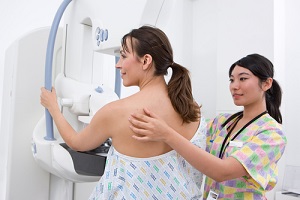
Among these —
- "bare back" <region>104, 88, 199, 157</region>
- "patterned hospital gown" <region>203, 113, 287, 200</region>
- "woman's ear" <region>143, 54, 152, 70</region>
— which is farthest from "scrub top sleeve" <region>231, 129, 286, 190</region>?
"woman's ear" <region>143, 54, 152, 70</region>

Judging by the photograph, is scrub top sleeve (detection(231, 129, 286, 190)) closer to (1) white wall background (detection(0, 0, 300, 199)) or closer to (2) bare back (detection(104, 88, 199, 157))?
(2) bare back (detection(104, 88, 199, 157))

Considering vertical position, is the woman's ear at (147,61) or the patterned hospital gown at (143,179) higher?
the woman's ear at (147,61)

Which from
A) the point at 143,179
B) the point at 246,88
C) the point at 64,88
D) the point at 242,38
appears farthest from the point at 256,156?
the point at 242,38

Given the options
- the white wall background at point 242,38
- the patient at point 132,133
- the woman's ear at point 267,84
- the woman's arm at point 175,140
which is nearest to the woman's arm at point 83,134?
the patient at point 132,133

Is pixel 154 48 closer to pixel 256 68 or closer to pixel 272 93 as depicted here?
pixel 256 68

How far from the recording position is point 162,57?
0.98m

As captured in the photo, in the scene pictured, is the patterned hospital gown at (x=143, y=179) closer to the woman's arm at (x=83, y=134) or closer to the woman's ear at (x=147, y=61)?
the woman's arm at (x=83, y=134)

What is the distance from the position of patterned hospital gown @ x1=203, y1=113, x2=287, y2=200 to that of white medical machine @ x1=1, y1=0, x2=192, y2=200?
506 mm

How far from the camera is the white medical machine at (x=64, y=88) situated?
110cm

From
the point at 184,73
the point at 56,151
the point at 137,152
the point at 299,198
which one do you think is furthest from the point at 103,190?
the point at 299,198

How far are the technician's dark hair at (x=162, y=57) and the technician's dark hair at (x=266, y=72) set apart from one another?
1.30 ft

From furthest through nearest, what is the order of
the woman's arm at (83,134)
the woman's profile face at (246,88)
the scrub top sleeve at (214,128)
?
the scrub top sleeve at (214,128)
the woman's profile face at (246,88)
the woman's arm at (83,134)

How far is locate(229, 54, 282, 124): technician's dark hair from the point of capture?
125 centimetres

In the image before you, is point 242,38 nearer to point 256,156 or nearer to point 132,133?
point 256,156
